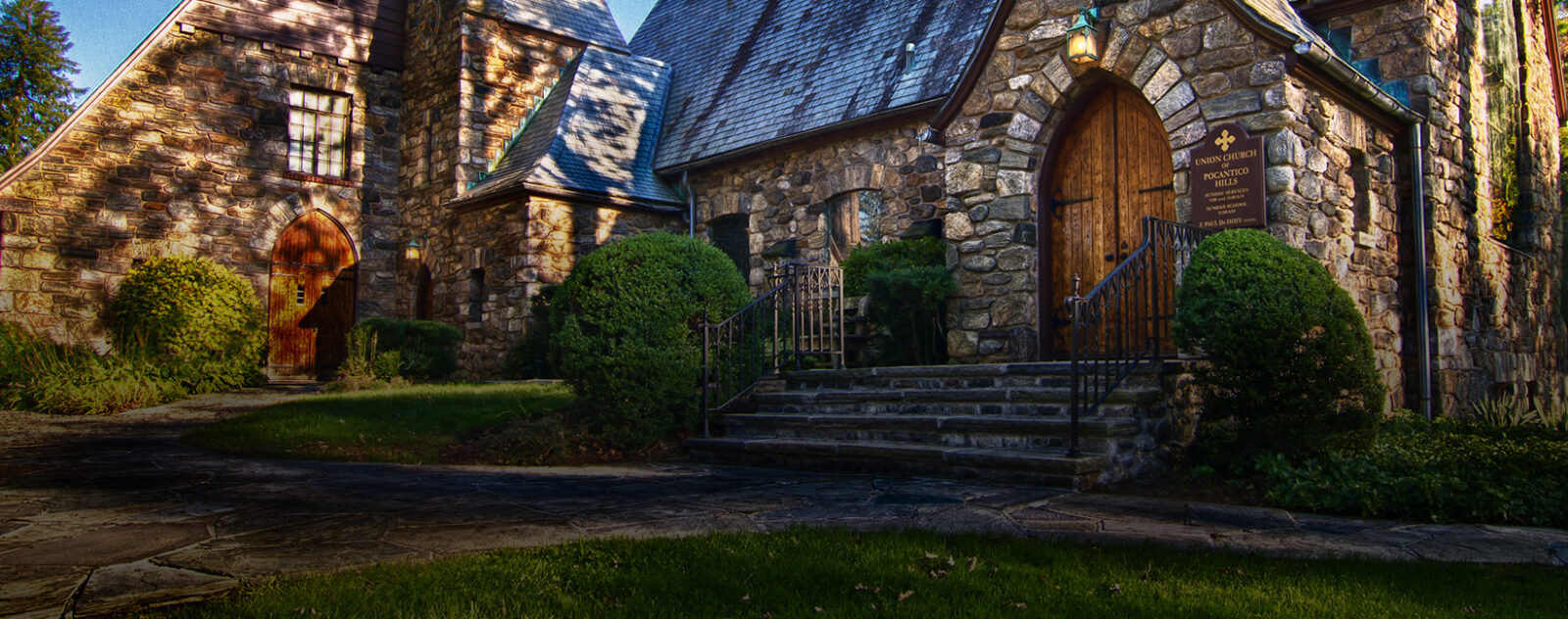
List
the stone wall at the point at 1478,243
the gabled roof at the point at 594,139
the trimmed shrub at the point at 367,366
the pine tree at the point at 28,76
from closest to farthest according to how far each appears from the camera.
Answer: the stone wall at the point at 1478,243 → the trimmed shrub at the point at 367,366 → the gabled roof at the point at 594,139 → the pine tree at the point at 28,76

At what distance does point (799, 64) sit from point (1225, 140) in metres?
8.88

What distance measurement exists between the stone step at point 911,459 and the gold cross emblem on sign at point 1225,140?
2907mm

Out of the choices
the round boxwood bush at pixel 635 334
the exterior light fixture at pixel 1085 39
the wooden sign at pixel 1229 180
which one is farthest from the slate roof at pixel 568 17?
the wooden sign at pixel 1229 180

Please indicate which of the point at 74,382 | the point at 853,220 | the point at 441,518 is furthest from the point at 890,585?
the point at 74,382

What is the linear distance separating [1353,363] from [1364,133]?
11.6 feet

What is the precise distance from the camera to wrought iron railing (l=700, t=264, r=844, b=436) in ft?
27.2

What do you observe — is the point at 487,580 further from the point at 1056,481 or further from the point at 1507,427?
the point at 1507,427

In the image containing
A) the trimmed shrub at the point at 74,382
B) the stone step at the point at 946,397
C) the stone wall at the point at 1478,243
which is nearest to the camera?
the stone step at the point at 946,397

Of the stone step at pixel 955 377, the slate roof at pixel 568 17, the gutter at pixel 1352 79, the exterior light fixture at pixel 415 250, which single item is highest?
the slate roof at pixel 568 17

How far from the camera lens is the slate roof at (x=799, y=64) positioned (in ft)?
42.3

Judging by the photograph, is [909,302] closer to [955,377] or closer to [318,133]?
[955,377]

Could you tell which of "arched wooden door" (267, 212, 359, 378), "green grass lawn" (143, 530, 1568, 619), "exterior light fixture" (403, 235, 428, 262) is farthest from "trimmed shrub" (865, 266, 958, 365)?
"arched wooden door" (267, 212, 359, 378)

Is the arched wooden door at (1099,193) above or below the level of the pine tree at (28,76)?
below

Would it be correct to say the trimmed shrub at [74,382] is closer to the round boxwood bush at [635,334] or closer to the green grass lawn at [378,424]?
the green grass lawn at [378,424]
